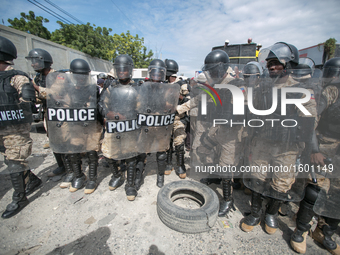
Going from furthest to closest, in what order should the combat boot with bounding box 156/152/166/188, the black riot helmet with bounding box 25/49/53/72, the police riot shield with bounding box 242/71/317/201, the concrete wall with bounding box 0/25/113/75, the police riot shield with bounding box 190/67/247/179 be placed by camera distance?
the concrete wall with bounding box 0/25/113/75 → the combat boot with bounding box 156/152/166/188 → the black riot helmet with bounding box 25/49/53/72 → the police riot shield with bounding box 190/67/247/179 → the police riot shield with bounding box 242/71/317/201

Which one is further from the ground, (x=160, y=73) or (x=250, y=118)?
(x=160, y=73)

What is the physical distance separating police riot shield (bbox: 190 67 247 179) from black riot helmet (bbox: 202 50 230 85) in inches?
3.9

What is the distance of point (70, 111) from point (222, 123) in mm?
2409

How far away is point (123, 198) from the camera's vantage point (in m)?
2.89

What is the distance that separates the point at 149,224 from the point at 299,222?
1957mm

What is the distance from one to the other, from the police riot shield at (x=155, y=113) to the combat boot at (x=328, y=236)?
2.44 metres

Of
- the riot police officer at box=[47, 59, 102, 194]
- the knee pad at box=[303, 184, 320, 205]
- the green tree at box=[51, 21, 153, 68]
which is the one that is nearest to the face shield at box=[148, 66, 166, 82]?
the riot police officer at box=[47, 59, 102, 194]

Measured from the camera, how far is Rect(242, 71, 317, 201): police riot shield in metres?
1.77

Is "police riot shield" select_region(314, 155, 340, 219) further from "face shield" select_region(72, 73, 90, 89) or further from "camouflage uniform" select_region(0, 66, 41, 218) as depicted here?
"camouflage uniform" select_region(0, 66, 41, 218)

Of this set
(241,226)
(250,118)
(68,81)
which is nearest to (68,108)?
(68,81)

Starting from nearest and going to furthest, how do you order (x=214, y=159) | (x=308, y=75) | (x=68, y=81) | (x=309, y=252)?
(x=308, y=75), (x=309, y=252), (x=68, y=81), (x=214, y=159)

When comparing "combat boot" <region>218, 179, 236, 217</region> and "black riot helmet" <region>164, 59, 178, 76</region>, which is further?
"black riot helmet" <region>164, 59, 178, 76</region>

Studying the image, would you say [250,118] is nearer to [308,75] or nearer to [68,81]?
[308,75]

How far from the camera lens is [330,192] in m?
1.90
